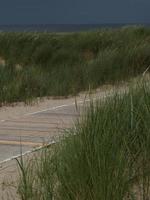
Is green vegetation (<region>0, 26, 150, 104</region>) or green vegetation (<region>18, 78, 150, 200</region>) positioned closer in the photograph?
green vegetation (<region>18, 78, 150, 200</region>)

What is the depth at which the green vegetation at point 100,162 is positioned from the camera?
4305 millimetres

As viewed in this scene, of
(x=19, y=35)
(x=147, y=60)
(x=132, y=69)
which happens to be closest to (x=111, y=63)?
(x=132, y=69)

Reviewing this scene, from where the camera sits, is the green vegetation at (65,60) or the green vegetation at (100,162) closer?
the green vegetation at (100,162)

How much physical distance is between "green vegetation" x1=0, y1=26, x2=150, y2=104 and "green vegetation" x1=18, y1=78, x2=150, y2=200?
22.8ft

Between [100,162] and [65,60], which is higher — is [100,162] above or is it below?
below

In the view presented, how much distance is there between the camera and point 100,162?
14.2 feet

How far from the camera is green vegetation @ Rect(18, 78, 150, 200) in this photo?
4.30 m

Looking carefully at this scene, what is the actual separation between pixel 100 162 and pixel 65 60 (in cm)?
1763

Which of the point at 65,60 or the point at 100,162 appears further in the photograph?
the point at 65,60

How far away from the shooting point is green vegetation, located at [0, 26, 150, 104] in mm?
13547

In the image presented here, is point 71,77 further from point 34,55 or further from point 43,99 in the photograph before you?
point 34,55

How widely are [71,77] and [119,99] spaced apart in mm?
8816

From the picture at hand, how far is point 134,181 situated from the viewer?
477cm

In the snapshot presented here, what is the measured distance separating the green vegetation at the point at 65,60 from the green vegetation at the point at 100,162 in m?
6.96
